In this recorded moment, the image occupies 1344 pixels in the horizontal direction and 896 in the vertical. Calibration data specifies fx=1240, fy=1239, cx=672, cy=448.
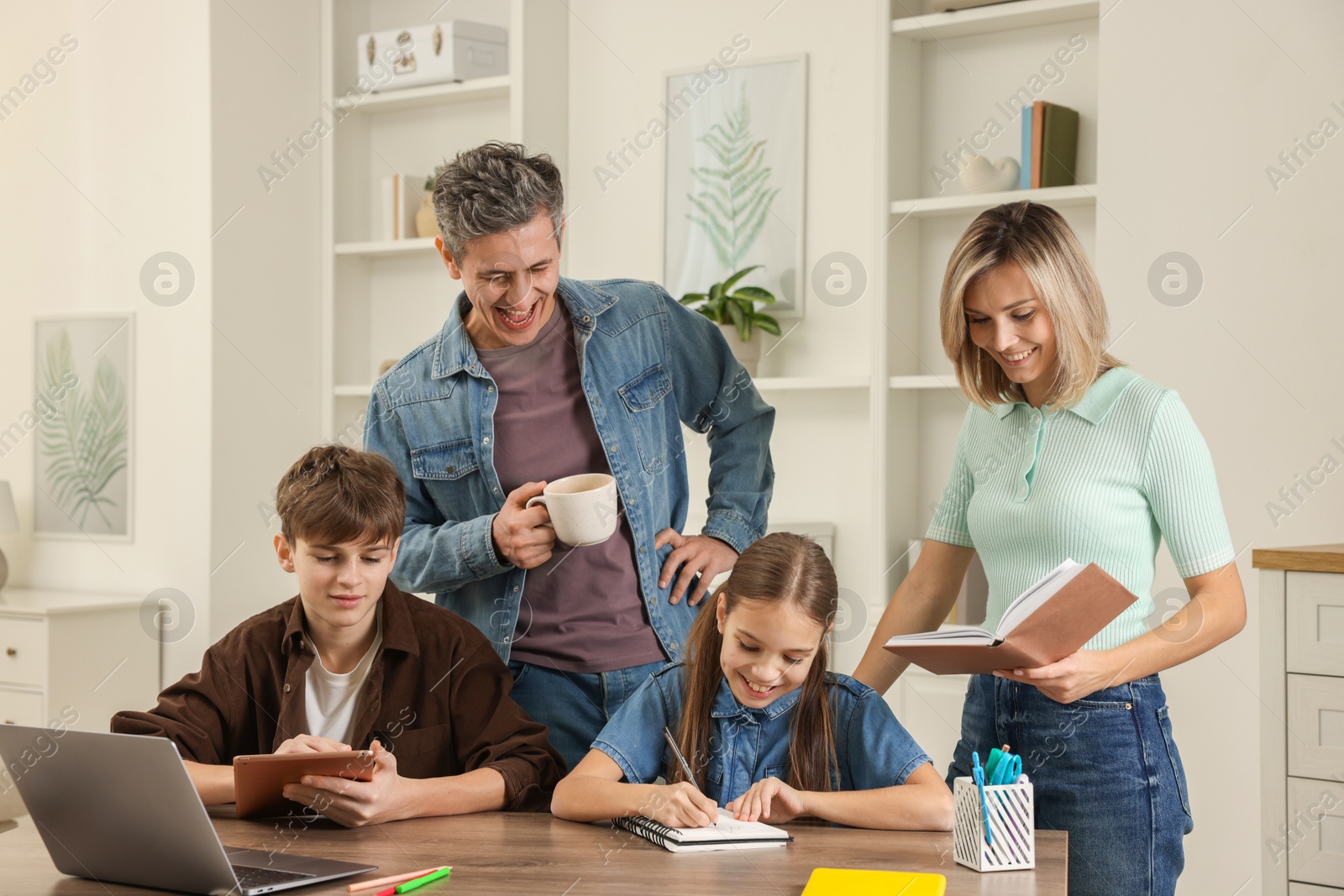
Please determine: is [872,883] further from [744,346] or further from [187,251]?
[187,251]

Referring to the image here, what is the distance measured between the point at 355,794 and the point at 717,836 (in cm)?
44

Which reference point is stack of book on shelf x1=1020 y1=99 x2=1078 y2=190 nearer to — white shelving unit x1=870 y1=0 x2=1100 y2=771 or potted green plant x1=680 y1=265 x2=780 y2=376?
white shelving unit x1=870 y1=0 x2=1100 y2=771

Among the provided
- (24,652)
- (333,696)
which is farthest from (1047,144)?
(24,652)

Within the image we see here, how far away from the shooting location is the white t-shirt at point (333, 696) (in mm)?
1765

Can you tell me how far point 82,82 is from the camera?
423 cm

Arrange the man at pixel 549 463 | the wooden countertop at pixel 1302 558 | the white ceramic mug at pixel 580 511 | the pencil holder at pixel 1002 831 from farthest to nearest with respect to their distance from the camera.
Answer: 1. the wooden countertop at pixel 1302 558
2. the man at pixel 549 463
3. the white ceramic mug at pixel 580 511
4. the pencil holder at pixel 1002 831

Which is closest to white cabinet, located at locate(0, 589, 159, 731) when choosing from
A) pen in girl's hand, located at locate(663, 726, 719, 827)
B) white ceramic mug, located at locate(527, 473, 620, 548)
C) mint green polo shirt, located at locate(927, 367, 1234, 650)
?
white ceramic mug, located at locate(527, 473, 620, 548)

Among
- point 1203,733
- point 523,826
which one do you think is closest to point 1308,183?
point 1203,733

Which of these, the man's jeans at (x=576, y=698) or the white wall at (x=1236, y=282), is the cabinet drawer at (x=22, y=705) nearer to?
the man's jeans at (x=576, y=698)

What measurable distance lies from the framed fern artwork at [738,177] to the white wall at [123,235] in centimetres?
150

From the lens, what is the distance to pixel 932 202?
332cm

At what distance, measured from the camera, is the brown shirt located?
5.66ft

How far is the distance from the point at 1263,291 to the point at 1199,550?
1333mm

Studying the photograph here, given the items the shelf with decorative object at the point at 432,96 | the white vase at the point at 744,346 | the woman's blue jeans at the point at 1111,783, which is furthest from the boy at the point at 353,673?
the shelf with decorative object at the point at 432,96
